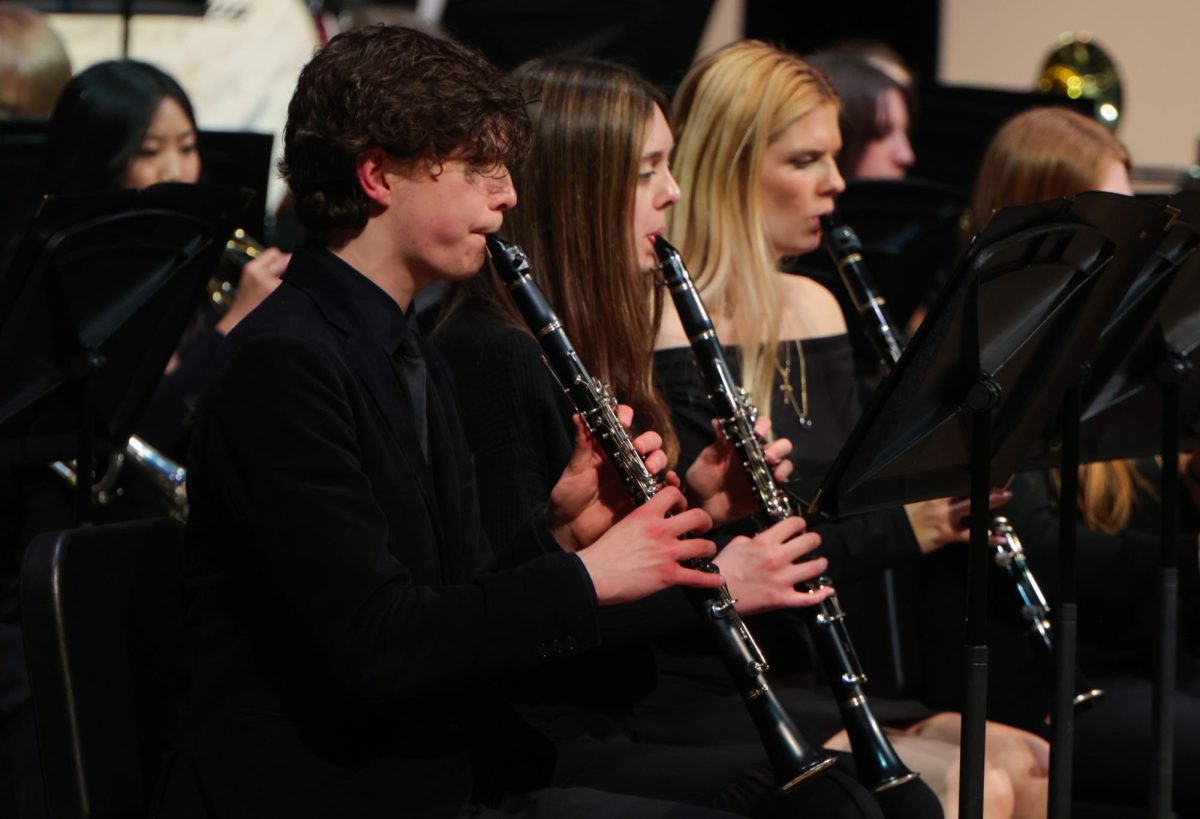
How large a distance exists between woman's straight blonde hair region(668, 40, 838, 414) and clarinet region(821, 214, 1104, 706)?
4.8 inches

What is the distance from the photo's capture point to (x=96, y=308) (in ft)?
6.91

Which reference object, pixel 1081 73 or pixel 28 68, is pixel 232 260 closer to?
pixel 28 68

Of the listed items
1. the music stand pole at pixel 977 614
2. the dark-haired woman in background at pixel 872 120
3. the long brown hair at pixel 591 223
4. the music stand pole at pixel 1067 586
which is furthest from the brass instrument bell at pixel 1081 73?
the music stand pole at pixel 977 614

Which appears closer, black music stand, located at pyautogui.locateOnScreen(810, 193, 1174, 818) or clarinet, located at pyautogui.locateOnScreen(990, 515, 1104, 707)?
black music stand, located at pyautogui.locateOnScreen(810, 193, 1174, 818)

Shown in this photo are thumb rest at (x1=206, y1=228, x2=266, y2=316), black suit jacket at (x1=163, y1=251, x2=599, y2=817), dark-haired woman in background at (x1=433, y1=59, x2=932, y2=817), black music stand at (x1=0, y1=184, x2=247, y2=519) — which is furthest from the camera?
thumb rest at (x1=206, y1=228, x2=266, y2=316)

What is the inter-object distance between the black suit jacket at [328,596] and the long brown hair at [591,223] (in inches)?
21.4

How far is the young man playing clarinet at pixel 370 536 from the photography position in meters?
1.45

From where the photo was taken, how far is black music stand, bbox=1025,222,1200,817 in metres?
1.90

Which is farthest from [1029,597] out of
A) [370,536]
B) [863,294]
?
[370,536]

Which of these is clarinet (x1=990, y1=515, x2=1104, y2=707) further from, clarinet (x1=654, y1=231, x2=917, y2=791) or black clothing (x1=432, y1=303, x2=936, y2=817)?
black clothing (x1=432, y1=303, x2=936, y2=817)

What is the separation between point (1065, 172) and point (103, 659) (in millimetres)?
1881

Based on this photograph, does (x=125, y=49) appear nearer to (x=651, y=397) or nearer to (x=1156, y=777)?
(x=651, y=397)

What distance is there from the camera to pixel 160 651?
5.41 feet

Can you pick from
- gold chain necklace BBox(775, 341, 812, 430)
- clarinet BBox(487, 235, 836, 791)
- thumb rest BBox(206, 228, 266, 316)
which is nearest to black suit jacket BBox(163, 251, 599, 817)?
clarinet BBox(487, 235, 836, 791)
